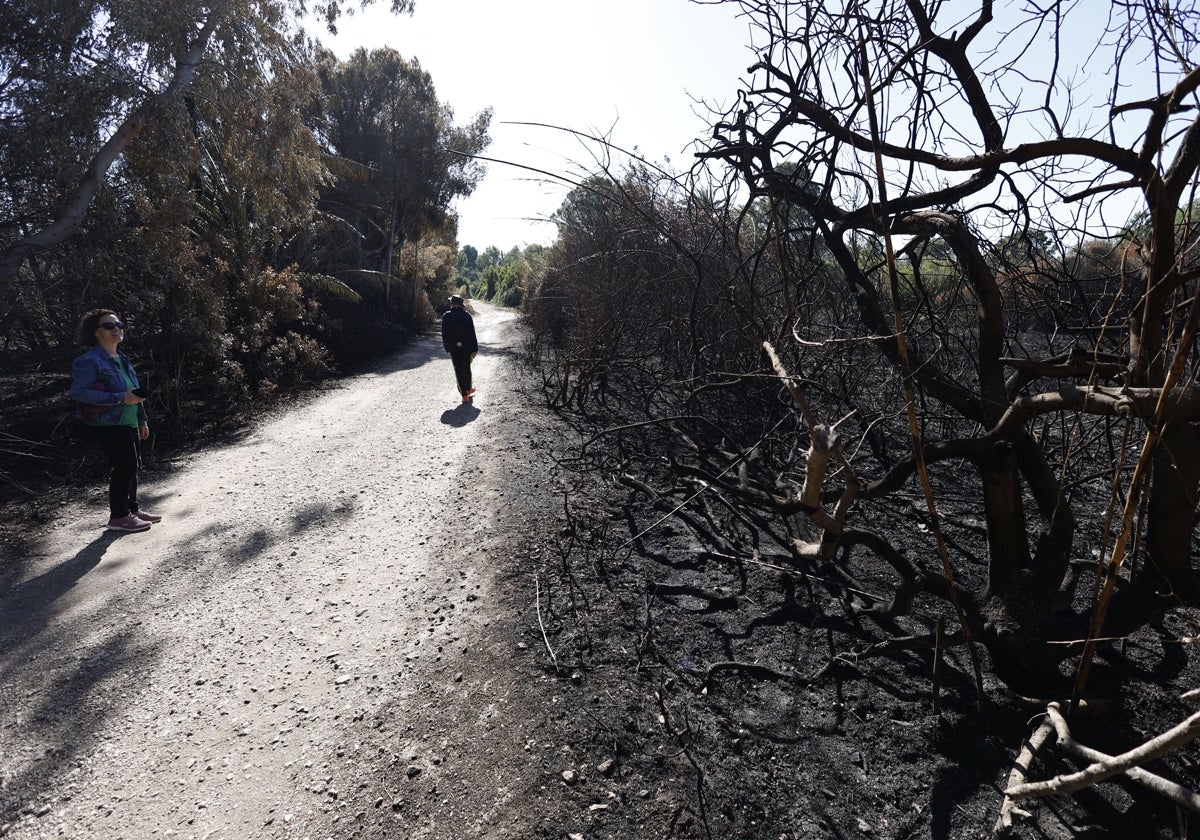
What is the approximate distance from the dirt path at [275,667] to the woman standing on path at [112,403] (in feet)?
0.97

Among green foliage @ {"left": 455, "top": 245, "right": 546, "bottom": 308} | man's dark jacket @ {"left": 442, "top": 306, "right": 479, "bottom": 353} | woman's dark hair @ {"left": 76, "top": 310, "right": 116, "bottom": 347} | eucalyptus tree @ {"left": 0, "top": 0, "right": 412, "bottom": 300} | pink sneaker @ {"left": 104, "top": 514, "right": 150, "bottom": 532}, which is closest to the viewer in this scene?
woman's dark hair @ {"left": 76, "top": 310, "right": 116, "bottom": 347}

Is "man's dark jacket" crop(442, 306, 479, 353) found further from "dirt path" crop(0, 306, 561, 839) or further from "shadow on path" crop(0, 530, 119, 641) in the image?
"shadow on path" crop(0, 530, 119, 641)

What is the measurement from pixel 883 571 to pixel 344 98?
26.3 meters

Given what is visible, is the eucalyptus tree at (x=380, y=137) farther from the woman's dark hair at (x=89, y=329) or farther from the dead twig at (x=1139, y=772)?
the dead twig at (x=1139, y=772)

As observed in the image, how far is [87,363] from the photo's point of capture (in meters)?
4.92

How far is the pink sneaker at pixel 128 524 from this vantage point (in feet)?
17.1

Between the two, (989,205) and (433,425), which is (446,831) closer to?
(989,205)

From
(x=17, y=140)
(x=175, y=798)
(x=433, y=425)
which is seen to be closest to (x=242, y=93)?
(x=17, y=140)

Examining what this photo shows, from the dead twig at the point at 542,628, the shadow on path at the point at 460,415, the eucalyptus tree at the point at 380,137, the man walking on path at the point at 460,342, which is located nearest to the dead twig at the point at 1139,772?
the dead twig at the point at 542,628

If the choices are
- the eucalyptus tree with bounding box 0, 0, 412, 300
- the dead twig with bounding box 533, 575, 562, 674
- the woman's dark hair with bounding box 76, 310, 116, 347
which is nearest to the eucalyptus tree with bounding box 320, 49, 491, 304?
the eucalyptus tree with bounding box 0, 0, 412, 300

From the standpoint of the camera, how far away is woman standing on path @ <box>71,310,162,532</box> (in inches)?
194

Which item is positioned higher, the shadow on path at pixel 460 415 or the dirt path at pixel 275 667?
the shadow on path at pixel 460 415

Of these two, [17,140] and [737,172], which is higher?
[17,140]

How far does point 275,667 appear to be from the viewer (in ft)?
11.2
